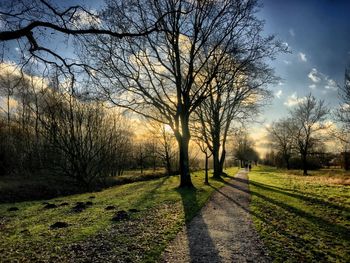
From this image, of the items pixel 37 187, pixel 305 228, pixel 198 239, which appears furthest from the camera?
pixel 37 187

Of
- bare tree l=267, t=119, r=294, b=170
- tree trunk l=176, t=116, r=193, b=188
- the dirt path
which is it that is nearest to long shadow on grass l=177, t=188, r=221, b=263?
the dirt path

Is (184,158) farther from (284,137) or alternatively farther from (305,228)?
(284,137)

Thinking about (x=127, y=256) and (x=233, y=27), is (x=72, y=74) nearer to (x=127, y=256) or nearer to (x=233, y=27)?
(x=127, y=256)

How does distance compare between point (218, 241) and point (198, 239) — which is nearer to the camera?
point (218, 241)

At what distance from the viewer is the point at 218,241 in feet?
25.3

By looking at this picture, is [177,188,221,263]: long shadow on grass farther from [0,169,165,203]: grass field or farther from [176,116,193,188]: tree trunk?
[0,169,165,203]: grass field

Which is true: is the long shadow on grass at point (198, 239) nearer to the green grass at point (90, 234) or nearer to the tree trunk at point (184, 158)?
the green grass at point (90, 234)

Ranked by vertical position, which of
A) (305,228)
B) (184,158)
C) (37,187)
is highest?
(184,158)

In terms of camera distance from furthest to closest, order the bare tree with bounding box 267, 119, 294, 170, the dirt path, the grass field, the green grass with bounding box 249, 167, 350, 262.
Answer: the bare tree with bounding box 267, 119, 294, 170 < the grass field < the green grass with bounding box 249, 167, 350, 262 < the dirt path

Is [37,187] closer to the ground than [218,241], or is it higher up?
closer to the ground

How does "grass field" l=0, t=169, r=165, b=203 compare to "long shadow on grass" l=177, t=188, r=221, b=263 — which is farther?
"grass field" l=0, t=169, r=165, b=203

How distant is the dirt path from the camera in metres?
6.55

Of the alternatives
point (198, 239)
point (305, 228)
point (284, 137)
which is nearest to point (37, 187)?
point (198, 239)

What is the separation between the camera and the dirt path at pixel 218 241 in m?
6.55
